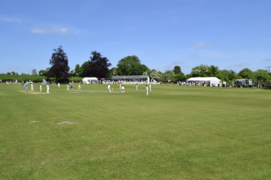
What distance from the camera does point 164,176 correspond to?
5.73 metres

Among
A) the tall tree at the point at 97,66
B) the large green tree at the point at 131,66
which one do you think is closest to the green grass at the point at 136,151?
Result: the tall tree at the point at 97,66

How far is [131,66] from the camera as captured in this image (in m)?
151

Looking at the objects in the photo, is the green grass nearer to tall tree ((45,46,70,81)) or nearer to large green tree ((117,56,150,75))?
tall tree ((45,46,70,81))

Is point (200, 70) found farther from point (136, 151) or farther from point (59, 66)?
point (136, 151)

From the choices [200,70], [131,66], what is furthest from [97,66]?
[200,70]

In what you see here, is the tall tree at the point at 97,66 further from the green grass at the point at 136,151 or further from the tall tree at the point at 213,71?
the green grass at the point at 136,151

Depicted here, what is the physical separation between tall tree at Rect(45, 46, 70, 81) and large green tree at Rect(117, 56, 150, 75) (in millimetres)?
55139

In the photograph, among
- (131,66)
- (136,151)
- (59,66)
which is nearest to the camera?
(136,151)

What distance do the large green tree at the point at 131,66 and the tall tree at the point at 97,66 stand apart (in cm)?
3156

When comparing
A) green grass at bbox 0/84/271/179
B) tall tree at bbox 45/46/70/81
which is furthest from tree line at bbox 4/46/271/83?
green grass at bbox 0/84/271/179

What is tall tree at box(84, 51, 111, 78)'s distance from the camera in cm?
11504

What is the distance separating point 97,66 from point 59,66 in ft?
74.0

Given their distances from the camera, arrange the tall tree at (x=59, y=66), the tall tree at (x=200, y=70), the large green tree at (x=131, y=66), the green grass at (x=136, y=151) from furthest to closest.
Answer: the large green tree at (x=131, y=66)
the tall tree at (x=200, y=70)
the tall tree at (x=59, y=66)
the green grass at (x=136, y=151)

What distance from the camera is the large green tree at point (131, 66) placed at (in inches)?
5807
